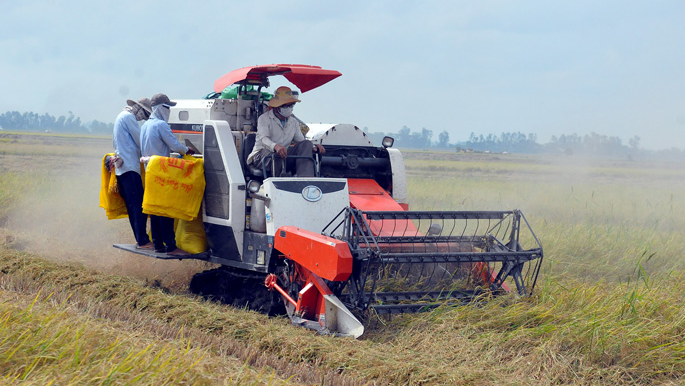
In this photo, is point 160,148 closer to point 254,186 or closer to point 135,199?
point 135,199

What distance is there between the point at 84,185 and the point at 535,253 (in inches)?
420

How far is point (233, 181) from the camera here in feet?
20.1

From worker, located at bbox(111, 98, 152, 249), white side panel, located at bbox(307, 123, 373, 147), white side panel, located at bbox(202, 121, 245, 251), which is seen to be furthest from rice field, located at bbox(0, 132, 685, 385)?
white side panel, located at bbox(307, 123, 373, 147)

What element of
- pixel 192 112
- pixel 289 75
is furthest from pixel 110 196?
pixel 289 75

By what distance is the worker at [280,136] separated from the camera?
6.53m

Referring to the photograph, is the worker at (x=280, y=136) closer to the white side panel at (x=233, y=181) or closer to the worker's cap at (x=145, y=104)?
the white side panel at (x=233, y=181)

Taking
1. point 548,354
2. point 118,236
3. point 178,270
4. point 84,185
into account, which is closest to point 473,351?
point 548,354

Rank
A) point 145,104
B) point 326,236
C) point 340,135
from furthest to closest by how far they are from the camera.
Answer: point 340,135 → point 145,104 → point 326,236

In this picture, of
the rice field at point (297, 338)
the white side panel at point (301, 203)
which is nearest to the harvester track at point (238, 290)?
the rice field at point (297, 338)

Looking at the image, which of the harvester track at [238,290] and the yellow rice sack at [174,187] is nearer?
the harvester track at [238,290]

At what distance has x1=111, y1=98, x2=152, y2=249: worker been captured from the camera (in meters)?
6.77

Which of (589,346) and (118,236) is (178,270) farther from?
(589,346)

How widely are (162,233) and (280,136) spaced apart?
1.50 metres

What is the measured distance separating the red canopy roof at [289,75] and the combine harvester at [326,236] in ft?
0.05
